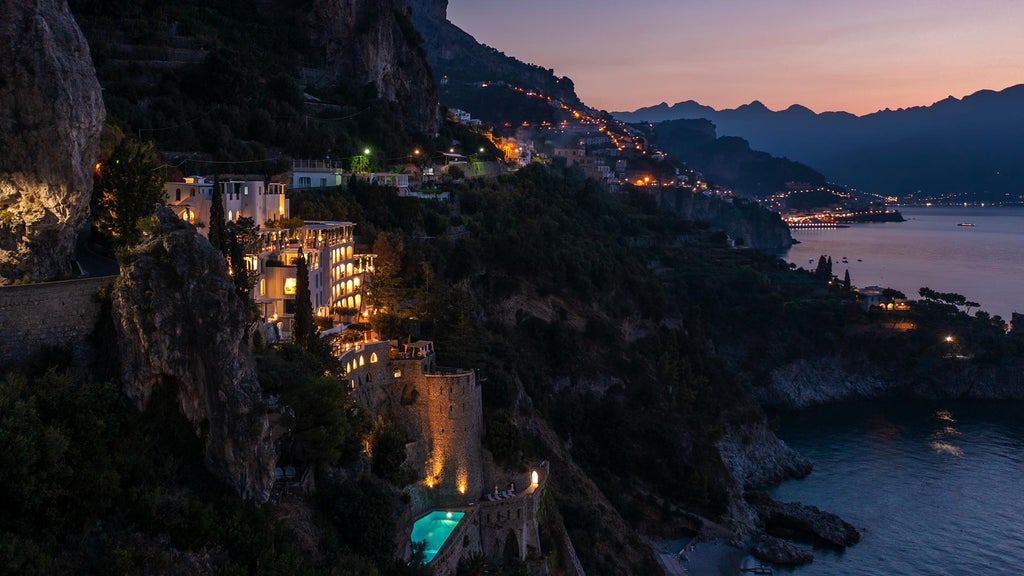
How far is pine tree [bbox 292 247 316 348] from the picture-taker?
23469mm

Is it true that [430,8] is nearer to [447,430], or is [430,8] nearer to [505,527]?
[447,430]

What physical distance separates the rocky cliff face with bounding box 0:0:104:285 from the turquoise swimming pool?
393 inches

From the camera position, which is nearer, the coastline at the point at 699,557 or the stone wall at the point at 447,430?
the stone wall at the point at 447,430

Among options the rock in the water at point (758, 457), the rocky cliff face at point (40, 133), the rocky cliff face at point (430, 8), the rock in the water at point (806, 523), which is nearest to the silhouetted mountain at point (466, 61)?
the rocky cliff face at point (430, 8)

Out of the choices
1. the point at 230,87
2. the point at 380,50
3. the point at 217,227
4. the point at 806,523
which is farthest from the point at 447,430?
the point at 380,50

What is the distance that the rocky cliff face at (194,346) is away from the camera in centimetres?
1730

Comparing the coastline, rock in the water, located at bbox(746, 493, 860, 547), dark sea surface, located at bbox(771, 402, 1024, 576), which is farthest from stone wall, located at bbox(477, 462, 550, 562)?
rock in the water, located at bbox(746, 493, 860, 547)

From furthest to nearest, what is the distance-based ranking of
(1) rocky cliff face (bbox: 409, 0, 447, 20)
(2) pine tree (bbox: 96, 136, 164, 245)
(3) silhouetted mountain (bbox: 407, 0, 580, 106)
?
1. (1) rocky cliff face (bbox: 409, 0, 447, 20)
2. (3) silhouetted mountain (bbox: 407, 0, 580, 106)
3. (2) pine tree (bbox: 96, 136, 164, 245)

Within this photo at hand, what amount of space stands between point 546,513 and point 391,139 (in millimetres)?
27841

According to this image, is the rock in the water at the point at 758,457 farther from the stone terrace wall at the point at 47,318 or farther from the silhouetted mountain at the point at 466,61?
the silhouetted mountain at the point at 466,61

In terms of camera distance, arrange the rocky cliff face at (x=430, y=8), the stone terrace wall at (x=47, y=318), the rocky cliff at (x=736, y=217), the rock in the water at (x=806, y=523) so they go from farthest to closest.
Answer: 1. the rocky cliff face at (x=430, y=8)
2. the rocky cliff at (x=736, y=217)
3. the rock in the water at (x=806, y=523)
4. the stone terrace wall at (x=47, y=318)

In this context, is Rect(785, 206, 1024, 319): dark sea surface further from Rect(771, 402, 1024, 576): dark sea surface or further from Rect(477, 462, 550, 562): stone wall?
Rect(477, 462, 550, 562): stone wall

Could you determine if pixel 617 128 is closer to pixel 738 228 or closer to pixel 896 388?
pixel 738 228

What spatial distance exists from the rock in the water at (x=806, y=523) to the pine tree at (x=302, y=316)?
81.8 ft
